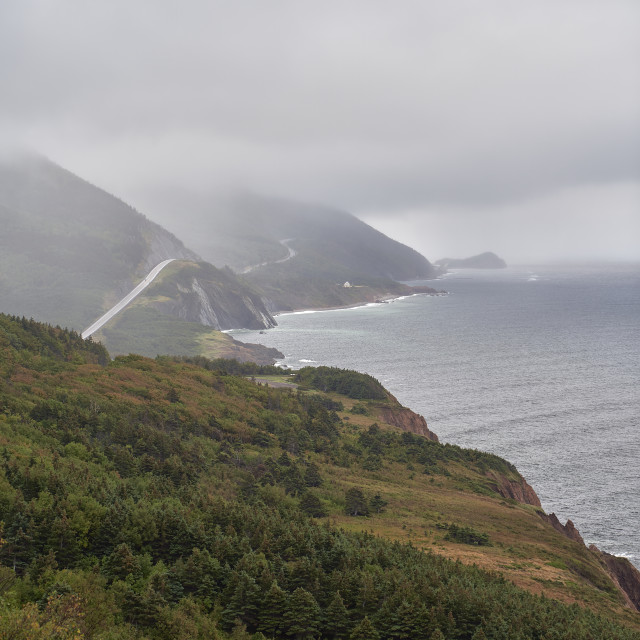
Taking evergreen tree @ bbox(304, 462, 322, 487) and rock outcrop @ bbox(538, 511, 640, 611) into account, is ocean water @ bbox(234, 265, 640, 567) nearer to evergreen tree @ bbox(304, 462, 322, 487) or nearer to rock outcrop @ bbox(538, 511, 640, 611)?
rock outcrop @ bbox(538, 511, 640, 611)

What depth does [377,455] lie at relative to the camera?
71500 mm

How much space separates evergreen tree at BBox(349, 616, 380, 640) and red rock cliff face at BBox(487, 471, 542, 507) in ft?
148

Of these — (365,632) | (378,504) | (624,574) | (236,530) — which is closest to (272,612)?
(365,632)

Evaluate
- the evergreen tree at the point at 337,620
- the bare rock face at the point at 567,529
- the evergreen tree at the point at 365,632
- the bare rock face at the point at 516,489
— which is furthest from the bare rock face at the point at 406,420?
the evergreen tree at the point at 365,632

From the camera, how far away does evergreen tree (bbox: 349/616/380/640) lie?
26906mm

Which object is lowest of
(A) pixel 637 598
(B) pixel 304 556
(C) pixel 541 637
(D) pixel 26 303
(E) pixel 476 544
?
(A) pixel 637 598

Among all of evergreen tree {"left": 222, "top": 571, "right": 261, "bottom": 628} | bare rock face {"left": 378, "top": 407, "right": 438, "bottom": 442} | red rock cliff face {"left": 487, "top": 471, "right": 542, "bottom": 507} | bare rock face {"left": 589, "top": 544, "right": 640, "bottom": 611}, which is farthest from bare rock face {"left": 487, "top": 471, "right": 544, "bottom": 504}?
evergreen tree {"left": 222, "top": 571, "right": 261, "bottom": 628}

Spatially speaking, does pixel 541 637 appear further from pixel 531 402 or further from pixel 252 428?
pixel 531 402

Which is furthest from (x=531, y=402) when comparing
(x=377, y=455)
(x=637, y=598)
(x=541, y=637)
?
(x=541, y=637)

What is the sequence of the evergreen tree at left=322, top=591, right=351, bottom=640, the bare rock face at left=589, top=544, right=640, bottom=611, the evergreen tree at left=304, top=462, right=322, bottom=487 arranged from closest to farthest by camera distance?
1. the evergreen tree at left=322, top=591, right=351, bottom=640
2. the bare rock face at left=589, top=544, right=640, bottom=611
3. the evergreen tree at left=304, top=462, right=322, bottom=487

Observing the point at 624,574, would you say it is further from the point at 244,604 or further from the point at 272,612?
the point at 244,604

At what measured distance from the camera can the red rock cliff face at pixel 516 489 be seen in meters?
69.7

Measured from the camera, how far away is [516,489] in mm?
70812

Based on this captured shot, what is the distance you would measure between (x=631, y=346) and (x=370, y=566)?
518 feet
